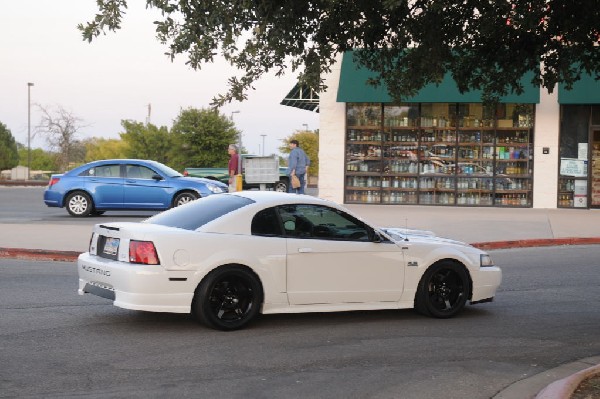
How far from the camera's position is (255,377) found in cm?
670

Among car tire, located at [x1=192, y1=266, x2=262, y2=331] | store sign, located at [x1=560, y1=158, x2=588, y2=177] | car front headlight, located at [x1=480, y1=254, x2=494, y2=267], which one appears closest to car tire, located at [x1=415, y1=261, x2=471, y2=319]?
car front headlight, located at [x1=480, y1=254, x2=494, y2=267]

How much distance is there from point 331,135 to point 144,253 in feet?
65.8

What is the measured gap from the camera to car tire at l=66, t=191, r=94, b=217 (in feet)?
73.1

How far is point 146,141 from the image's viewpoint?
70.2 m

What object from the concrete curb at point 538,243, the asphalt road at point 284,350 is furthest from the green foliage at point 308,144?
the asphalt road at point 284,350

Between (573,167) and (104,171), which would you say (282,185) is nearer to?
(573,167)

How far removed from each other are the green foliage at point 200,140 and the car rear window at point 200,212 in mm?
51180

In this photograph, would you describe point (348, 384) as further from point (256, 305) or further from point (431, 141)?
point (431, 141)

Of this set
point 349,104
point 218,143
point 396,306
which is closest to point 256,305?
point 396,306

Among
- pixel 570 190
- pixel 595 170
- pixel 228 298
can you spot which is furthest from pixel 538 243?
pixel 228 298

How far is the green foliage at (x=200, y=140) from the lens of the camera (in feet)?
199

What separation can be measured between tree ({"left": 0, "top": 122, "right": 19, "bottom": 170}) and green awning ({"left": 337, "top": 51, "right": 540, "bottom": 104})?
246 ft

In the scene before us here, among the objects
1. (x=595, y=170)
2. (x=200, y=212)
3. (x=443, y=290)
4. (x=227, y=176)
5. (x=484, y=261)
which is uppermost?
(x=595, y=170)

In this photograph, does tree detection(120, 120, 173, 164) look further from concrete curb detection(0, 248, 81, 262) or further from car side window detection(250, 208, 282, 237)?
car side window detection(250, 208, 282, 237)
